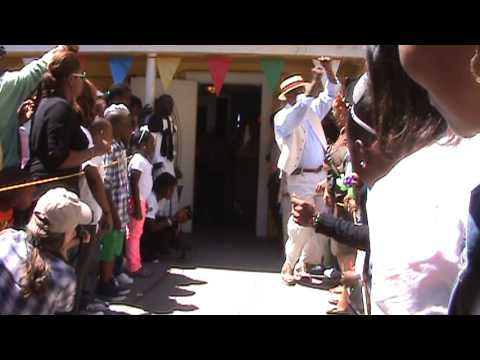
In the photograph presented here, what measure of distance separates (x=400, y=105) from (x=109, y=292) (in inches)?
156

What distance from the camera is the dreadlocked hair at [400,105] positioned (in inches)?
58.6

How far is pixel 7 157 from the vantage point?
369 cm

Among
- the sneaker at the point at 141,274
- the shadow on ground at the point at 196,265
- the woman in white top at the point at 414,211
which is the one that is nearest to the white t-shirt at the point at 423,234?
the woman in white top at the point at 414,211

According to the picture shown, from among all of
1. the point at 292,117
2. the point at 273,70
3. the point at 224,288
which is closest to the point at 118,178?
the point at 224,288

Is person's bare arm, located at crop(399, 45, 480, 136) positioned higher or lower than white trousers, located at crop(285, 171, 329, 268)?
higher

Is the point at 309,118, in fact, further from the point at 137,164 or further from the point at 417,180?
the point at 417,180

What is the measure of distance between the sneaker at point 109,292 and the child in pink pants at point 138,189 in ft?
1.86

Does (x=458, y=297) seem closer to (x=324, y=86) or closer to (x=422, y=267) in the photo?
(x=422, y=267)

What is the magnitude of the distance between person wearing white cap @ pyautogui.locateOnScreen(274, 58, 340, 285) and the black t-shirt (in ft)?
8.01

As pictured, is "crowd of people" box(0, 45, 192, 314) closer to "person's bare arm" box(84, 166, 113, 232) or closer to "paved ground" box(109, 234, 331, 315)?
"person's bare arm" box(84, 166, 113, 232)

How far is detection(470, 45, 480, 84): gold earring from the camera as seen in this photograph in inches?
35.8

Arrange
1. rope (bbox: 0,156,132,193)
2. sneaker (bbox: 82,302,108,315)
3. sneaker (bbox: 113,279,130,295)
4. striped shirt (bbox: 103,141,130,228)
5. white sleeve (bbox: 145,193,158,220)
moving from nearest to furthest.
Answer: rope (bbox: 0,156,132,193) → sneaker (bbox: 82,302,108,315) → striped shirt (bbox: 103,141,130,228) → sneaker (bbox: 113,279,130,295) → white sleeve (bbox: 145,193,158,220)

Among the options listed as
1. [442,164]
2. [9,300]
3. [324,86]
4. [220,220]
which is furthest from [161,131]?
[442,164]

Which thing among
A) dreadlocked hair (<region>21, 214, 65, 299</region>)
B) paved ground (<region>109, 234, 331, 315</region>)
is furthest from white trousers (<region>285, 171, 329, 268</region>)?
dreadlocked hair (<region>21, 214, 65, 299</region>)
